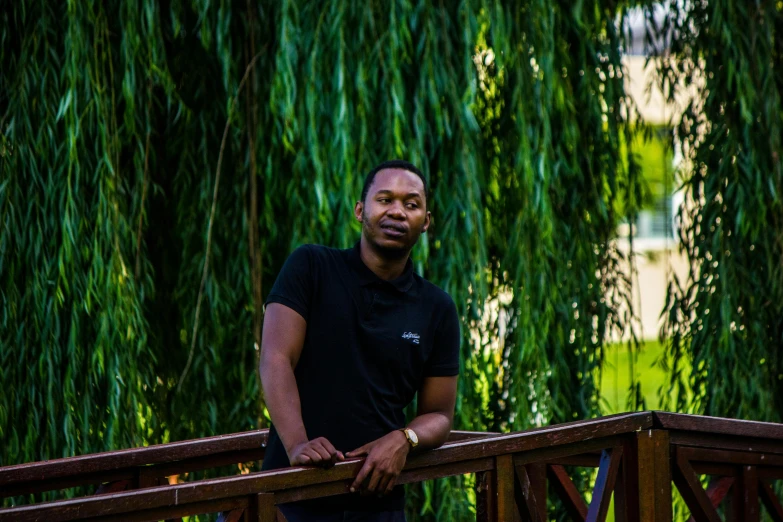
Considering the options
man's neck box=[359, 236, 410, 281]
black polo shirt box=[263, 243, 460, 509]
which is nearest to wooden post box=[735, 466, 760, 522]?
black polo shirt box=[263, 243, 460, 509]

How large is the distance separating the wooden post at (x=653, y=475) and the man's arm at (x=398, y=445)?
33.7 inches

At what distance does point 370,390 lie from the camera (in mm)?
2846

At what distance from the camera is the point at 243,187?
469 centimetres

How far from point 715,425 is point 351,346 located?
151cm

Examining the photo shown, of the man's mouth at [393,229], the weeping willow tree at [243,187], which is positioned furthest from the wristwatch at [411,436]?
the weeping willow tree at [243,187]

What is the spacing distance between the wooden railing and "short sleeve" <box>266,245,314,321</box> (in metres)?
0.43

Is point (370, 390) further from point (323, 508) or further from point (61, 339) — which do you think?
point (61, 339)

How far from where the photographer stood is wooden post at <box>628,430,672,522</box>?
3.54 meters

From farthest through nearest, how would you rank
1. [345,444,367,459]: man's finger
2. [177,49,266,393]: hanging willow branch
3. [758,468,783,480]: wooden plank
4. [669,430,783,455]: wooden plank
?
[177,49,266,393]: hanging willow branch → [758,468,783,480]: wooden plank → [669,430,783,455]: wooden plank → [345,444,367,459]: man's finger

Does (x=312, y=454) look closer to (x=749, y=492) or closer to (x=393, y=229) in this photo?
(x=393, y=229)

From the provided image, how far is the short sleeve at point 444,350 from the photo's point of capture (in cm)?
304

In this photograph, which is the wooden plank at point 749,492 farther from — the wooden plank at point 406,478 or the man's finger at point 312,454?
the man's finger at point 312,454

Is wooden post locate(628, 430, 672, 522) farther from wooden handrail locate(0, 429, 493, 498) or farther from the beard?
the beard

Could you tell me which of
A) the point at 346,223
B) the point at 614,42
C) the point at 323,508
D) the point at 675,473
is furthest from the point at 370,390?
the point at 614,42
